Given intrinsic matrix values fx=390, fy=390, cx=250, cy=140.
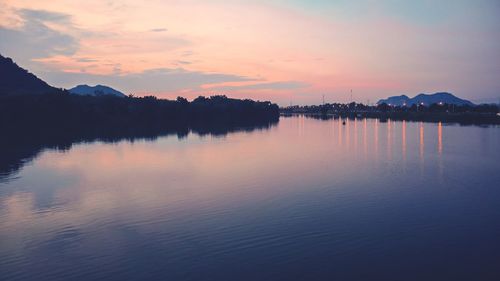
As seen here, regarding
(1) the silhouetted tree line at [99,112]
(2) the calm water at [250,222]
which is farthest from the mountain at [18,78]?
(2) the calm water at [250,222]

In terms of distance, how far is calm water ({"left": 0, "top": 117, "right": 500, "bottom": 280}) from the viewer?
1262 cm

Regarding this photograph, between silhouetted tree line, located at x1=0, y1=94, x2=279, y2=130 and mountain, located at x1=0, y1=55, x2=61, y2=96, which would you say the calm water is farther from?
mountain, located at x1=0, y1=55, x2=61, y2=96

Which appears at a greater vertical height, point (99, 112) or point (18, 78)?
point (18, 78)

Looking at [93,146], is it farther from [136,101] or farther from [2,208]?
[136,101]

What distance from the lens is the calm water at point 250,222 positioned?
12.6 meters

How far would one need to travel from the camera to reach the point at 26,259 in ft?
43.5

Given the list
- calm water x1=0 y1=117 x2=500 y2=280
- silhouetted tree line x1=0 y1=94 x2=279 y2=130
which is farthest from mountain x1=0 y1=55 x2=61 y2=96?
calm water x1=0 y1=117 x2=500 y2=280

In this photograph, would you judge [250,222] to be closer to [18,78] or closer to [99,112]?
[99,112]

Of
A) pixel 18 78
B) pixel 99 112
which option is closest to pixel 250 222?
pixel 99 112

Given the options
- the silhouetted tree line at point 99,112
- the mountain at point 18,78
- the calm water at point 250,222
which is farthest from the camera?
the mountain at point 18,78

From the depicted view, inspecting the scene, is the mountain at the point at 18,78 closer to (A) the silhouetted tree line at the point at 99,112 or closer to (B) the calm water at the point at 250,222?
(A) the silhouetted tree line at the point at 99,112

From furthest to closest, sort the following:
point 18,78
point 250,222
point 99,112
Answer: point 18,78, point 99,112, point 250,222

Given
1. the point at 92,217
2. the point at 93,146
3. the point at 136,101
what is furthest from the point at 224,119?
the point at 92,217

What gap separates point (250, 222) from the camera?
56.1ft
